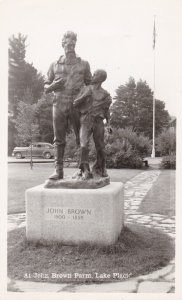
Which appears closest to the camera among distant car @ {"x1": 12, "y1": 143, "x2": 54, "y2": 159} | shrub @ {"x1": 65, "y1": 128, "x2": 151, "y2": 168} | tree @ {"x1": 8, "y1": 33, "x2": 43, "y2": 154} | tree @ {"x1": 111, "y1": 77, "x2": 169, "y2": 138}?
shrub @ {"x1": 65, "y1": 128, "x2": 151, "y2": 168}

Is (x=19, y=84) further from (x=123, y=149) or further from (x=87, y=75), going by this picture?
(x=87, y=75)

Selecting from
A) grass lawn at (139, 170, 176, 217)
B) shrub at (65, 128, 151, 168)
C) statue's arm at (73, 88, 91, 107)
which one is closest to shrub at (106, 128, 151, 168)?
shrub at (65, 128, 151, 168)

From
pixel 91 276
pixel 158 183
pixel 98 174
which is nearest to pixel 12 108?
pixel 158 183

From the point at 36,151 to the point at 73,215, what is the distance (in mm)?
19270

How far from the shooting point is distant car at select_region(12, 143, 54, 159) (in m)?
23.9

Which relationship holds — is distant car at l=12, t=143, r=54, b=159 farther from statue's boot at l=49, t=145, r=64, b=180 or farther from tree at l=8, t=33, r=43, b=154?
statue's boot at l=49, t=145, r=64, b=180

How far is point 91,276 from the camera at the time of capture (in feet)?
15.5

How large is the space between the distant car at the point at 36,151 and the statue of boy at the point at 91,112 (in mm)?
17786

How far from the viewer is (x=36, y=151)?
24500 millimetres

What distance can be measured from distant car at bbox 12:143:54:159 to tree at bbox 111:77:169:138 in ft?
21.2

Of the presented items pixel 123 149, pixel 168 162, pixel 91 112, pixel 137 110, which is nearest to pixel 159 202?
pixel 91 112

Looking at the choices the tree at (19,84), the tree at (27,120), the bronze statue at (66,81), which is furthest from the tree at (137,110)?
the bronze statue at (66,81)

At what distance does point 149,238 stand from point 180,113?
198 centimetres

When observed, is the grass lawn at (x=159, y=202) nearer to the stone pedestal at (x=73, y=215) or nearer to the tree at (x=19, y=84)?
the stone pedestal at (x=73, y=215)
